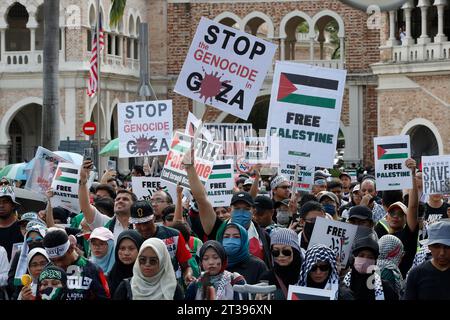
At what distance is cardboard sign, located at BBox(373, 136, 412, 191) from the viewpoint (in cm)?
1655

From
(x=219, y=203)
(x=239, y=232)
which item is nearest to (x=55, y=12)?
(x=219, y=203)

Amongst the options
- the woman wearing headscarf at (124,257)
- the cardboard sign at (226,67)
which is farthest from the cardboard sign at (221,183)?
the woman wearing headscarf at (124,257)

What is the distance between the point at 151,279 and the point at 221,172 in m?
6.93

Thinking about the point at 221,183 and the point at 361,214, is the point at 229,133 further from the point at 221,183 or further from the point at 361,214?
the point at 361,214

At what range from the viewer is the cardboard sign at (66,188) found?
15164 mm

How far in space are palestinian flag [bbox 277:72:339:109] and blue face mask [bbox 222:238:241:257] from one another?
16.4 ft

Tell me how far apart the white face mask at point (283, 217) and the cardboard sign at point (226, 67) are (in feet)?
3.44

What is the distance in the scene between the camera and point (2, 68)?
Answer: 44719 mm

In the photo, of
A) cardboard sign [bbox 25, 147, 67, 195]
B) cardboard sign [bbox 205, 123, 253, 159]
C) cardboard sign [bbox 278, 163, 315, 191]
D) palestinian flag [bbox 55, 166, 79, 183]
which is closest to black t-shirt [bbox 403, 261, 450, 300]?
cardboard sign [bbox 278, 163, 315, 191]

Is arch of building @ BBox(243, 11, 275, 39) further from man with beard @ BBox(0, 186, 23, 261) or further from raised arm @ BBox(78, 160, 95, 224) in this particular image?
man with beard @ BBox(0, 186, 23, 261)

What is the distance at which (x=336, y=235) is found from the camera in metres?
10.7

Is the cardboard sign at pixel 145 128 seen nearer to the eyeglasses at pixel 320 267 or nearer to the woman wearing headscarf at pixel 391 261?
the woman wearing headscarf at pixel 391 261

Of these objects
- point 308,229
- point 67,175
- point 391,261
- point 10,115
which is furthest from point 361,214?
point 10,115
